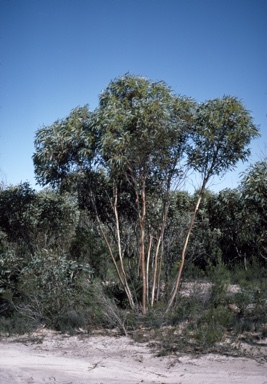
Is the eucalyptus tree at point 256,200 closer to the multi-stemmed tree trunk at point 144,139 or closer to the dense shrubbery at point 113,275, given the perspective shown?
the dense shrubbery at point 113,275

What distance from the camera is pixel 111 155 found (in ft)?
28.9

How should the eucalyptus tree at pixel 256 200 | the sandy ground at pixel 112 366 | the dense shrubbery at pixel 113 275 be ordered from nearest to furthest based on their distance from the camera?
the sandy ground at pixel 112 366 → the dense shrubbery at pixel 113 275 → the eucalyptus tree at pixel 256 200

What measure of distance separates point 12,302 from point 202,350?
4356 millimetres

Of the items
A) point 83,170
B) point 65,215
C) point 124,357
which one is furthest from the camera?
point 65,215

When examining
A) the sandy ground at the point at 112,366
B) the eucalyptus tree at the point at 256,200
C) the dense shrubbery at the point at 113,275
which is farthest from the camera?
the eucalyptus tree at the point at 256,200

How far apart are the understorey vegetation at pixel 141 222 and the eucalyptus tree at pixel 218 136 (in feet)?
0.08

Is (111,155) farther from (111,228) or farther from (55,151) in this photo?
(111,228)

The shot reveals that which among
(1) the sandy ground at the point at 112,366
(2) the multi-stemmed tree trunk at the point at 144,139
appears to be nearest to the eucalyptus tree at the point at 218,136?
(2) the multi-stemmed tree trunk at the point at 144,139

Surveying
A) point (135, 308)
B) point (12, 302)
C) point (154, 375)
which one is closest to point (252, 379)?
point (154, 375)

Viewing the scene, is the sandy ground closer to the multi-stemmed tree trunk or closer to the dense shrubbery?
the dense shrubbery

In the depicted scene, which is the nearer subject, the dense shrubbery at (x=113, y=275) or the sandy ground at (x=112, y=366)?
the sandy ground at (x=112, y=366)

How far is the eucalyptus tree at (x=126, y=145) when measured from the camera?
28.9ft

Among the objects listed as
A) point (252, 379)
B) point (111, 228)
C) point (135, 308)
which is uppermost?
point (111, 228)

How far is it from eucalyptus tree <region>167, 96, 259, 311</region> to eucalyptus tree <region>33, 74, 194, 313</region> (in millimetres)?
301
